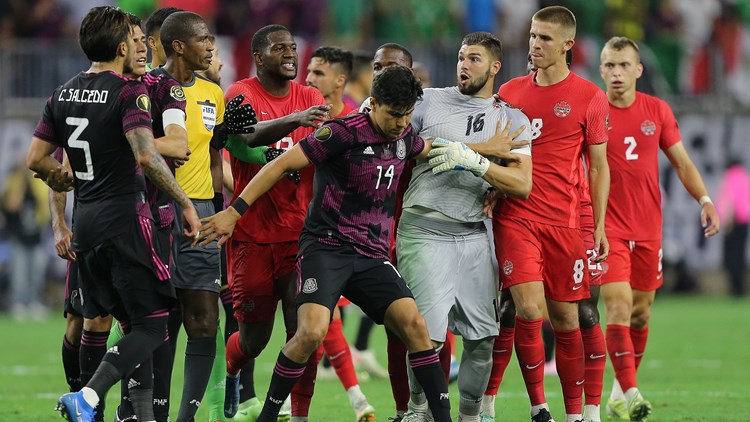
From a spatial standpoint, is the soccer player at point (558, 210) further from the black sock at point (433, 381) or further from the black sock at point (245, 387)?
the black sock at point (245, 387)

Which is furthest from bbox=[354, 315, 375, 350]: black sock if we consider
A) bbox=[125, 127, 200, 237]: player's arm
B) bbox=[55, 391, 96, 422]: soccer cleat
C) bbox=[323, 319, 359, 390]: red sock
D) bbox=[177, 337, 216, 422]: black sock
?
bbox=[55, 391, 96, 422]: soccer cleat

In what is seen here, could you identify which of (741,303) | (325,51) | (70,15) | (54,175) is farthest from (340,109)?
(741,303)

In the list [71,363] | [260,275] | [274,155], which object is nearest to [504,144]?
[274,155]

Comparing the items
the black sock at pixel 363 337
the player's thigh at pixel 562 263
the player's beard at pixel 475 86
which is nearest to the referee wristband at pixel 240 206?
the player's beard at pixel 475 86

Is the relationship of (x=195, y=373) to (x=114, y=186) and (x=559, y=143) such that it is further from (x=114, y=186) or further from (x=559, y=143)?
(x=559, y=143)

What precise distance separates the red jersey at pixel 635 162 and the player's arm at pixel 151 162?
4621mm

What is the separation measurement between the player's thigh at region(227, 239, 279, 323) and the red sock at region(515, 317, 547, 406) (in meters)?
1.81

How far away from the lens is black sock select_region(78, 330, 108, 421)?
27.9 feet

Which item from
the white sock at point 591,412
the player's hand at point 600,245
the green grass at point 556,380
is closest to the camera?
the player's hand at point 600,245

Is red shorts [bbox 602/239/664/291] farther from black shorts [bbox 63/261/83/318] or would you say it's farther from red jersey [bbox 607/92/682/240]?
black shorts [bbox 63/261/83/318]

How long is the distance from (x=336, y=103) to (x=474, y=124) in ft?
7.46

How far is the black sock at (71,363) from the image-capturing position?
30.1 feet

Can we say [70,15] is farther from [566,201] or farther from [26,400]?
[566,201]

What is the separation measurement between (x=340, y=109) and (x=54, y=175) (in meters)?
3.41
